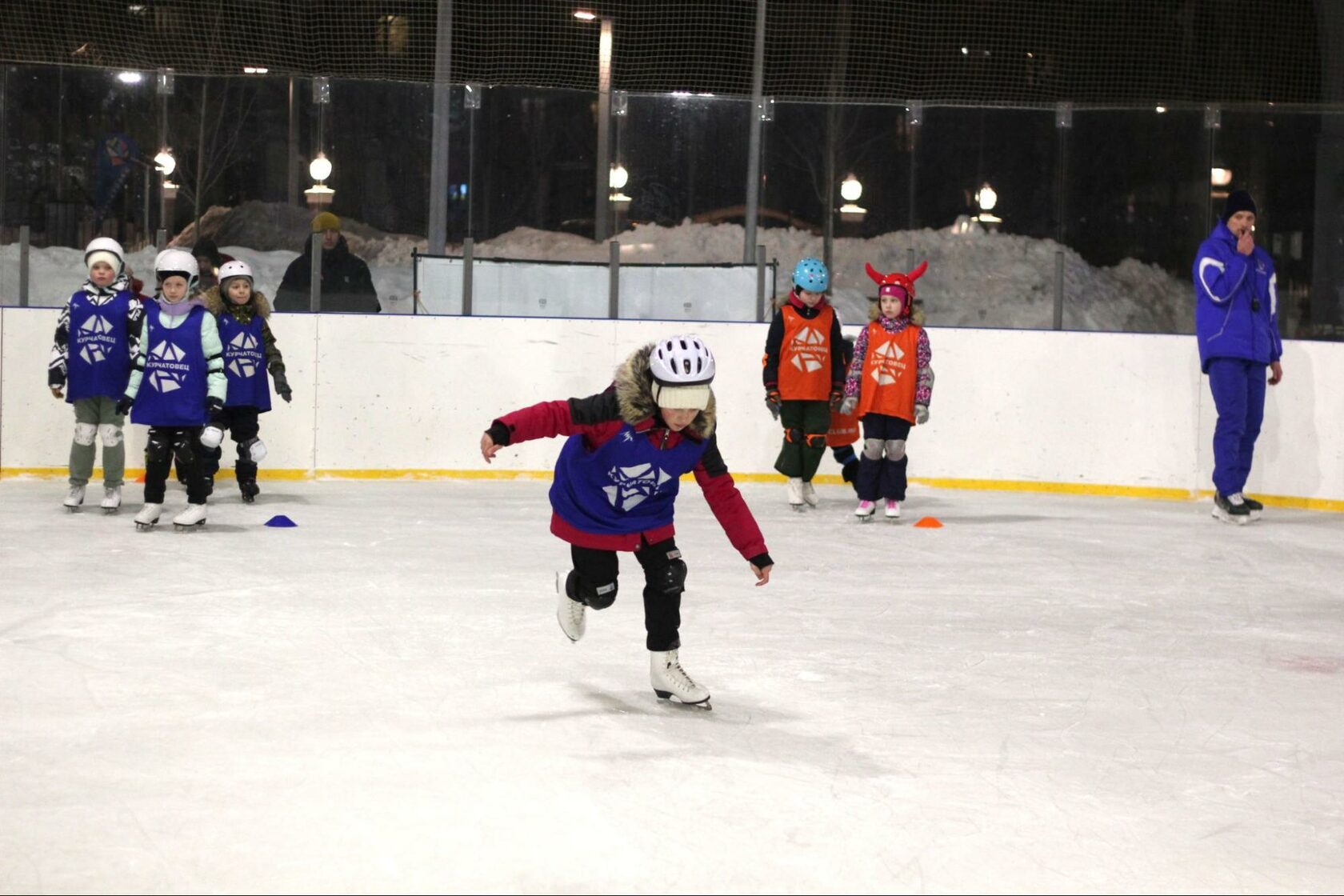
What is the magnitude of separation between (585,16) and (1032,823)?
35.8ft

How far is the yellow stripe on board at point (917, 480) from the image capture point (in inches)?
416

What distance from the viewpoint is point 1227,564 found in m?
8.18

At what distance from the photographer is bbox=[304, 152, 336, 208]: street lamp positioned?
1162cm

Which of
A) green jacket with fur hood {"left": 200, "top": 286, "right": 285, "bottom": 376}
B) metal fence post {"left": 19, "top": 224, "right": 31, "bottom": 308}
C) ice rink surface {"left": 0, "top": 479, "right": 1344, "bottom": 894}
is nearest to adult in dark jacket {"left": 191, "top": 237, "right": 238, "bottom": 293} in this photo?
metal fence post {"left": 19, "top": 224, "right": 31, "bottom": 308}

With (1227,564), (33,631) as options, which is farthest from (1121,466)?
(33,631)

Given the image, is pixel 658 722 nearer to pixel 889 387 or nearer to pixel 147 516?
pixel 147 516

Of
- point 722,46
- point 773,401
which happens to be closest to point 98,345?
point 773,401

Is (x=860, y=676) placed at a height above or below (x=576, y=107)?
below

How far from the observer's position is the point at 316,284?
1110cm

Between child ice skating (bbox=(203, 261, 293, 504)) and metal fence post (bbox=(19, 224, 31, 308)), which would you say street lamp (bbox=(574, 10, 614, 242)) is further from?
metal fence post (bbox=(19, 224, 31, 308))

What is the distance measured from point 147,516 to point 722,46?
7.13m

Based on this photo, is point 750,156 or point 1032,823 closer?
point 1032,823

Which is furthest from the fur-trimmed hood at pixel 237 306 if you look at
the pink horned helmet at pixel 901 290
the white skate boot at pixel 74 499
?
the pink horned helmet at pixel 901 290

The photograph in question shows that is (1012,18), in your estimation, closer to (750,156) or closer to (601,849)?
(750,156)
